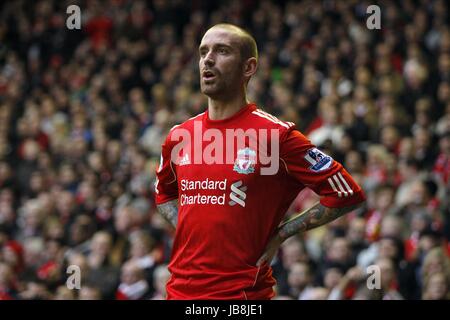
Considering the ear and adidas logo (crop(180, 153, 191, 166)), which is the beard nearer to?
the ear

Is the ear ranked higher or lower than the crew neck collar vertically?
higher

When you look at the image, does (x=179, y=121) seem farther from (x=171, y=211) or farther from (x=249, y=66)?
(x=249, y=66)

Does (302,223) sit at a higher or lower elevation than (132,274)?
higher

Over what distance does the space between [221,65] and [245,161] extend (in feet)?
1.65

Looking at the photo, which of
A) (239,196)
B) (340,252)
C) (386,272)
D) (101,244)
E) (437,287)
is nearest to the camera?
(239,196)

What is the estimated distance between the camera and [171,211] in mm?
5191

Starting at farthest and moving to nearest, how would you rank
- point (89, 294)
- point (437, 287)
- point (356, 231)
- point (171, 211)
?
point (356, 231), point (89, 294), point (437, 287), point (171, 211)

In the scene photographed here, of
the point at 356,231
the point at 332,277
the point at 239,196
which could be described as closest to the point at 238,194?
the point at 239,196

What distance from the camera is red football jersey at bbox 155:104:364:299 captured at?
4.60 meters

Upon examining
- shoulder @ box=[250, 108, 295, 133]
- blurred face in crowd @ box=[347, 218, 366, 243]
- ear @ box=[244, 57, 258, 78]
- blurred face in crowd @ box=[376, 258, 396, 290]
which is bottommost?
blurred face in crowd @ box=[376, 258, 396, 290]

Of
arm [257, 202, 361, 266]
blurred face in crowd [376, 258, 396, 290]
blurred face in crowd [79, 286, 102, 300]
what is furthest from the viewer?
blurred face in crowd [79, 286, 102, 300]

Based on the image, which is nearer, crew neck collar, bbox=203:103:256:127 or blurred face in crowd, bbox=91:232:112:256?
crew neck collar, bbox=203:103:256:127

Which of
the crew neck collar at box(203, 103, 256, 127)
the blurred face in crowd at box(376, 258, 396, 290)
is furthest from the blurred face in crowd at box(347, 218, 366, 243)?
the crew neck collar at box(203, 103, 256, 127)

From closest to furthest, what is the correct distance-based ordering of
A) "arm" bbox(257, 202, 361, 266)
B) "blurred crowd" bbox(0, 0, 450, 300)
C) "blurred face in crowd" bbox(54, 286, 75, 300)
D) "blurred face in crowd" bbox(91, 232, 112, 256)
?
"arm" bbox(257, 202, 361, 266) → "blurred face in crowd" bbox(54, 286, 75, 300) → "blurred crowd" bbox(0, 0, 450, 300) → "blurred face in crowd" bbox(91, 232, 112, 256)
